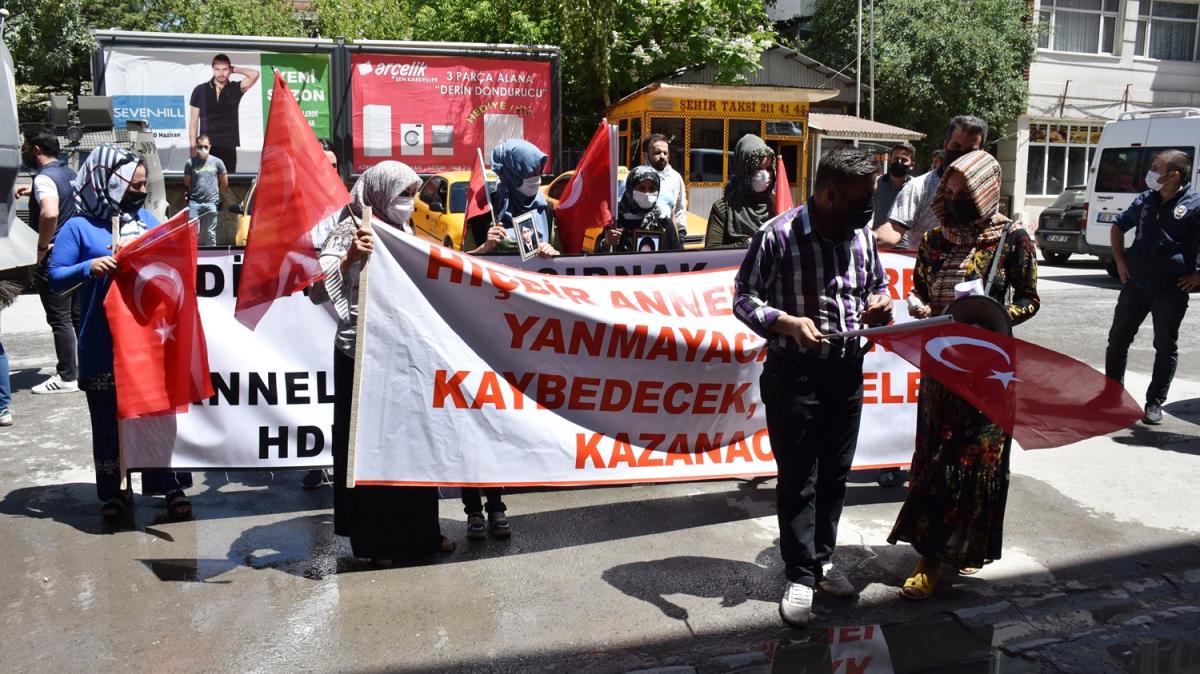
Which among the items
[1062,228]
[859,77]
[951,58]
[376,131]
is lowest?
[1062,228]

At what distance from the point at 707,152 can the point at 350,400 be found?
64.3ft

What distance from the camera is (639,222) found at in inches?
273

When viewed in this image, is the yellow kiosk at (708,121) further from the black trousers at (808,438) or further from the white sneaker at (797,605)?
the white sneaker at (797,605)

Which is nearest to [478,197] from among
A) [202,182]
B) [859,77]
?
[202,182]

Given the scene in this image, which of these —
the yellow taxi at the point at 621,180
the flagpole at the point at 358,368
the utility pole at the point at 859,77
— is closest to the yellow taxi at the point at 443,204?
the yellow taxi at the point at 621,180

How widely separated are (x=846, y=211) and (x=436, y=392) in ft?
6.22

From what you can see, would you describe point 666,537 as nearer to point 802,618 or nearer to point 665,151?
point 802,618

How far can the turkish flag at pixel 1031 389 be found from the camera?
351cm

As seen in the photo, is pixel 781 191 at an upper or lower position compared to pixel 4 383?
upper

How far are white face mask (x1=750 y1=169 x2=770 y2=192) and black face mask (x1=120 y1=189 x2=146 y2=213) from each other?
373cm

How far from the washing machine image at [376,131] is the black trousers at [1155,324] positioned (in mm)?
13242

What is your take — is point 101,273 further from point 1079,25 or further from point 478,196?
point 1079,25

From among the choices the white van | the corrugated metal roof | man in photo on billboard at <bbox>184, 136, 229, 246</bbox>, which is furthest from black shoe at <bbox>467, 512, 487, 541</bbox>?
the corrugated metal roof

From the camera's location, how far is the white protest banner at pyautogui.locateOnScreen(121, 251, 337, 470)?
5.10 meters
